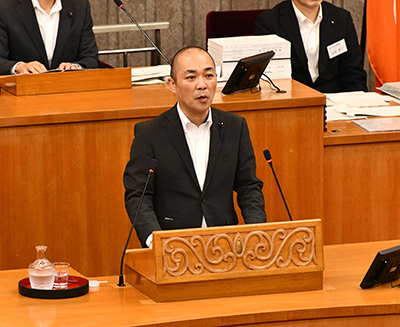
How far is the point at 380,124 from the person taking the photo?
368 cm

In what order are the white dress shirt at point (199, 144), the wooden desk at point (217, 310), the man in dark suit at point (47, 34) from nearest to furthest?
the wooden desk at point (217, 310)
the white dress shirt at point (199, 144)
the man in dark suit at point (47, 34)

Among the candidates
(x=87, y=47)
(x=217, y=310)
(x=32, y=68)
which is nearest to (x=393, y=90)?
(x=87, y=47)

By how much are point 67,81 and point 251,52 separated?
0.92m

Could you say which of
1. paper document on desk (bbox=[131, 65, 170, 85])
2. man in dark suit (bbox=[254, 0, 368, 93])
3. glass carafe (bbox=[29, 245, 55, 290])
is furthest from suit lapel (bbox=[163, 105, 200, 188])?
man in dark suit (bbox=[254, 0, 368, 93])

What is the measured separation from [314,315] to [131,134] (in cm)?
135

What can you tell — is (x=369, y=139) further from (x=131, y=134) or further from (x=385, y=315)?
(x=385, y=315)

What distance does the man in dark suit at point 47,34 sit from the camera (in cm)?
407

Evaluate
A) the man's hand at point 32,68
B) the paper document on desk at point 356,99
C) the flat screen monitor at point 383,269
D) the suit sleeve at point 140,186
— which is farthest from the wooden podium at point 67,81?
the flat screen monitor at point 383,269

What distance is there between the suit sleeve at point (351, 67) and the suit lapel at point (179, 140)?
6.68 ft

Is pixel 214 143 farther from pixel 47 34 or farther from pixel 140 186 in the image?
pixel 47 34

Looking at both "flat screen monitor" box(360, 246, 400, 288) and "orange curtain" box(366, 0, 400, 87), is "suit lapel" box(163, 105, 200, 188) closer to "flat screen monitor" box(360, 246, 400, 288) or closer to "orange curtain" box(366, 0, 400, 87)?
"flat screen monitor" box(360, 246, 400, 288)

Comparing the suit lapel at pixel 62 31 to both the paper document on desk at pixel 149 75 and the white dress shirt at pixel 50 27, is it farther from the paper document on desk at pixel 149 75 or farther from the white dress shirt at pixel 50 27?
the paper document on desk at pixel 149 75

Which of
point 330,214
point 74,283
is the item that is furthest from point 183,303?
point 330,214

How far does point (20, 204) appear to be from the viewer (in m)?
3.13
